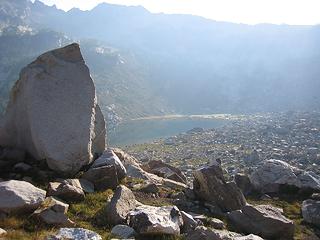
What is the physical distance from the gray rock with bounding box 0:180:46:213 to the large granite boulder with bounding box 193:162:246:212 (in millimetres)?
9400

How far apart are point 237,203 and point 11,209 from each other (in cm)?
1170

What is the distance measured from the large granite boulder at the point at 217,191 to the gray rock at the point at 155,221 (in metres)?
5.74

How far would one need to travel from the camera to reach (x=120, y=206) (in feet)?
59.3

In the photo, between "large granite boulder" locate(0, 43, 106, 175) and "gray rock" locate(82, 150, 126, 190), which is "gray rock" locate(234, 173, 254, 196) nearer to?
"gray rock" locate(82, 150, 126, 190)

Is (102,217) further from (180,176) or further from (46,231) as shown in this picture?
(180,176)

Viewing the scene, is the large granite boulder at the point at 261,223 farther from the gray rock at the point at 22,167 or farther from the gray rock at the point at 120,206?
the gray rock at the point at 22,167

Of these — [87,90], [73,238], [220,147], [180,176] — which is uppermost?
[87,90]

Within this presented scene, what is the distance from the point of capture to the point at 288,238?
20.8 meters

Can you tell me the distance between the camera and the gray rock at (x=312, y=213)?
23.8 m

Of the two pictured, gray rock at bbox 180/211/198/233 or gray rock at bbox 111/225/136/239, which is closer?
gray rock at bbox 111/225/136/239

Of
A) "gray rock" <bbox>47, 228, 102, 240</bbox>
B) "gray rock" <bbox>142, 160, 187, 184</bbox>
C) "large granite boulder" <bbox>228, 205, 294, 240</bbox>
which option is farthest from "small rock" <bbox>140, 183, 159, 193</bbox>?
"gray rock" <bbox>47, 228, 102, 240</bbox>

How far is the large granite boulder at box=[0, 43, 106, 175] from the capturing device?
23000 mm

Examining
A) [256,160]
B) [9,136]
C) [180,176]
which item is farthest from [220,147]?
[9,136]

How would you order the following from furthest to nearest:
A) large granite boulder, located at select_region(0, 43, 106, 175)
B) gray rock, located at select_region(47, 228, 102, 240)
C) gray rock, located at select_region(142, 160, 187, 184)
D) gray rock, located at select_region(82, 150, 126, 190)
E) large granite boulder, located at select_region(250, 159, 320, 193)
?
gray rock, located at select_region(142, 160, 187, 184) → large granite boulder, located at select_region(250, 159, 320, 193) → large granite boulder, located at select_region(0, 43, 106, 175) → gray rock, located at select_region(82, 150, 126, 190) → gray rock, located at select_region(47, 228, 102, 240)
